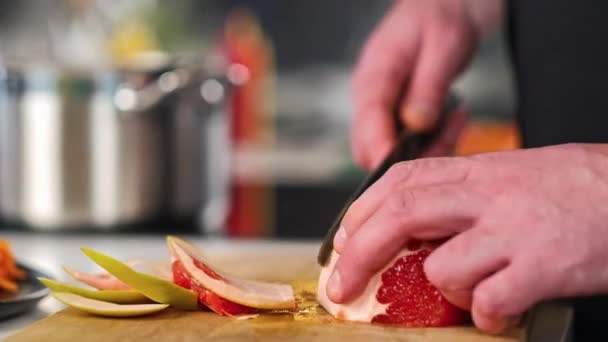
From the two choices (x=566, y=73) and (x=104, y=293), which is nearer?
(x=104, y=293)

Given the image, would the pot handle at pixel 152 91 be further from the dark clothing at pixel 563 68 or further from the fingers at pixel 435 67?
the dark clothing at pixel 563 68

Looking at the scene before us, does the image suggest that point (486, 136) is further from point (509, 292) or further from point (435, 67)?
point (509, 292)

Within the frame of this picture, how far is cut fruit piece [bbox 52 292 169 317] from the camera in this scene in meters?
0.93

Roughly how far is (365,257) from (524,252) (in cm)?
15

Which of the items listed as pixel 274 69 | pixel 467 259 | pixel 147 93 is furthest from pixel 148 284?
pixel 274 69

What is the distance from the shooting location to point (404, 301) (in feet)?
3.09

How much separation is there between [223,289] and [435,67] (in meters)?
0.63

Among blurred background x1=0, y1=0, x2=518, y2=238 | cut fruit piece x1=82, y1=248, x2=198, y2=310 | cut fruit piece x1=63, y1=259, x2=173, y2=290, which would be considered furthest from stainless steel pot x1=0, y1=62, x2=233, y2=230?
cut fruit piece x1=82, y1=248, x2=198, y2=310

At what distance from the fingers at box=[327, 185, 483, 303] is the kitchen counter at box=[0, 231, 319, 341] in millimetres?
485

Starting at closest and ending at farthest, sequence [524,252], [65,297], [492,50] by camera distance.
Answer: [524,252], [65,297], [492,50]

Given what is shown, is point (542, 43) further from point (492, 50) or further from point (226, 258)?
point (492, 50)

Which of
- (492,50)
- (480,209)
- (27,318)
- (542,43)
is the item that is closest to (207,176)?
(542,43)

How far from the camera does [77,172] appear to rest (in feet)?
5.90

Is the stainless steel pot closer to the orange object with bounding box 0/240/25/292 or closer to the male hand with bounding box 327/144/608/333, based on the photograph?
the orange object with bounding box 0/240/25/292
